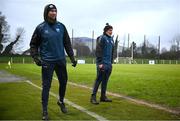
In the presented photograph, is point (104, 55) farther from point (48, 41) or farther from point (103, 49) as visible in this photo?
point (48, 41)

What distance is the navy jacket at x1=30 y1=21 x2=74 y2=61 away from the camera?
810 cm

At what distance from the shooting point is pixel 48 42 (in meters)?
8.10

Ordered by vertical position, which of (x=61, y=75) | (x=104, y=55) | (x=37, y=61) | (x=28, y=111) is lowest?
(x=28, y=111)

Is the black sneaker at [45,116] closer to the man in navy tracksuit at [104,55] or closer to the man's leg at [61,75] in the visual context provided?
the man's leg at [61,75]

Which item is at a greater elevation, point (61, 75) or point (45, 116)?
point (61, 75)

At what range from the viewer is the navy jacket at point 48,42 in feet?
26.6

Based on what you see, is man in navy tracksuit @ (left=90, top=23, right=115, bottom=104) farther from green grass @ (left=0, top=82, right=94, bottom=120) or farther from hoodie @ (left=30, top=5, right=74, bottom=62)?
hoodie @ (left=30, top=5, right=74, bottom=62)

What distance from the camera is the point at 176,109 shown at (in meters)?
9.73

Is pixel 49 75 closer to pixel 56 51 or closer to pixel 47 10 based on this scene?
pixel 56 51

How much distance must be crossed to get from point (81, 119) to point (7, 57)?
272 feet

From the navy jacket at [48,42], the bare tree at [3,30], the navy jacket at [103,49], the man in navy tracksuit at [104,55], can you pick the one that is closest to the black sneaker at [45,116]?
the navy jacket at [48,42]

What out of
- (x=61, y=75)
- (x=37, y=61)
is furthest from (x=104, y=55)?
(x=37, y=61)

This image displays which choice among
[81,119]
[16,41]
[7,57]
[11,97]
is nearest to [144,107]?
[81,119]

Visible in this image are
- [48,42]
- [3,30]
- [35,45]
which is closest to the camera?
[48,42]
